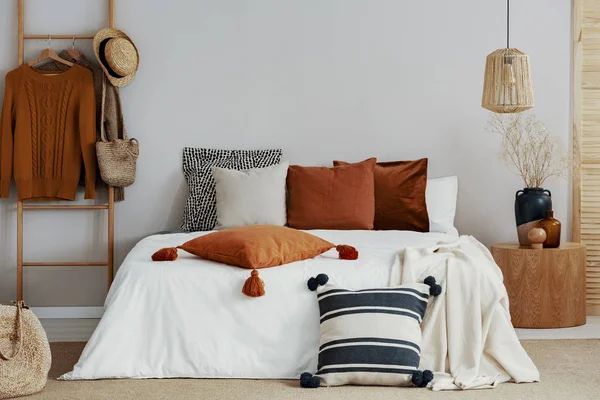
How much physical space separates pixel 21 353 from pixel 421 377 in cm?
159

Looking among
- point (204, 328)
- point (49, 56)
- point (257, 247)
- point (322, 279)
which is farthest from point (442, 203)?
point (49, 56)

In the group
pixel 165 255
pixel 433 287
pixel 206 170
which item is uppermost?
pixel 206 170

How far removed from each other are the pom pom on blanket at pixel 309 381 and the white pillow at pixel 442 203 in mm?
1724

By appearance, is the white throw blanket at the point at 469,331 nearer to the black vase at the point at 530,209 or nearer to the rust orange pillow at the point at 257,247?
the rust orange pillow at the point at 257,247

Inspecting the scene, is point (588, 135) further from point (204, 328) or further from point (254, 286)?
point (204, 328)

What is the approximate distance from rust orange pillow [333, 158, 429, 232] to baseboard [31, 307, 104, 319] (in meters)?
1.85

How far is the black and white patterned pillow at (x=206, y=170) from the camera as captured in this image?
15.6 feet

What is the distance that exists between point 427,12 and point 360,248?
191 centimetres

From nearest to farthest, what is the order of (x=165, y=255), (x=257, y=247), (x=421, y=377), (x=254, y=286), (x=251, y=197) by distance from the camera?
1. (x=421, y=377)
2. (x=254, y=286)
3. (x=257, y=247)
4. (x=165, y=255)
5. (x=251, y=197)

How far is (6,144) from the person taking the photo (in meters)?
4.80

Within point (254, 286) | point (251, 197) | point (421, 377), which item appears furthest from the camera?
point (251, 197)

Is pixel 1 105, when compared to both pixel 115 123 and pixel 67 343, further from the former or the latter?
pixel 67 343

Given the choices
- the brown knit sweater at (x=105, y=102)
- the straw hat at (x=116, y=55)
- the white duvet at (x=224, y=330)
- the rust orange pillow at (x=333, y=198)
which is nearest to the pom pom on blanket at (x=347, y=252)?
the white duvet at (x=224, y=330)

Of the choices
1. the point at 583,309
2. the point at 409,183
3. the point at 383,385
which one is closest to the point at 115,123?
the point at 409,183
